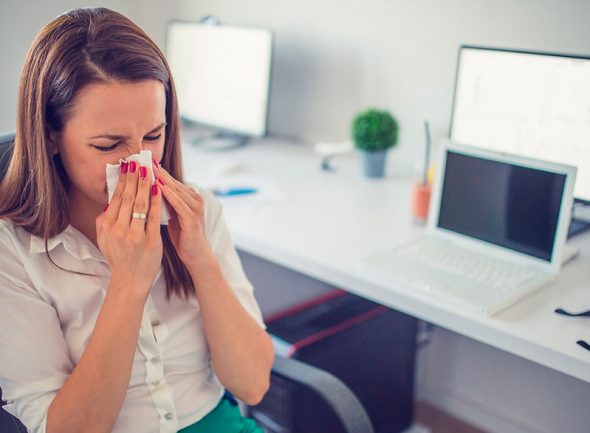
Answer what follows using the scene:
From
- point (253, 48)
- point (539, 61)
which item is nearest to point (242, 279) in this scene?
point (539, 61)

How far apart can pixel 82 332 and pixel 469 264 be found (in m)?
0.74

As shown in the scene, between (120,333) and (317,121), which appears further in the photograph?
(317,121)

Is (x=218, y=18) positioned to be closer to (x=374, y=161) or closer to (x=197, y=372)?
(x=374, y=161)

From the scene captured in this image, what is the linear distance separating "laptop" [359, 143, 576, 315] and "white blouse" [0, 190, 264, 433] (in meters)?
0.34

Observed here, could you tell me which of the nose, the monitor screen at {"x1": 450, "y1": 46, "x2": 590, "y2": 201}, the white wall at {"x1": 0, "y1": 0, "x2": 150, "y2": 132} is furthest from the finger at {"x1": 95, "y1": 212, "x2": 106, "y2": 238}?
the white wall at {"x1": 0, "y1": 0, "x2": 150, "y2": 132}

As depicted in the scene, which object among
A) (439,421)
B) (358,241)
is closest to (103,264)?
(358,241)

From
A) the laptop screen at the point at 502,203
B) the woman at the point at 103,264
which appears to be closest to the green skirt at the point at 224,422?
the woman at the point at 103,264

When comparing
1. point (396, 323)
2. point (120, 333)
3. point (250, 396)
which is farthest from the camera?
point (396, 323)

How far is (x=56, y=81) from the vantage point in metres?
0.93

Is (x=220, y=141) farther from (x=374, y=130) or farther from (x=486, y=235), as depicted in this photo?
(x=486, y=235)

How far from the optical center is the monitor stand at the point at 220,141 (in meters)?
2.19

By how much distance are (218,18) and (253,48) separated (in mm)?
419

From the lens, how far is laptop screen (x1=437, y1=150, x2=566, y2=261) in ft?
4.19

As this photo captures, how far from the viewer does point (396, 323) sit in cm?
177
